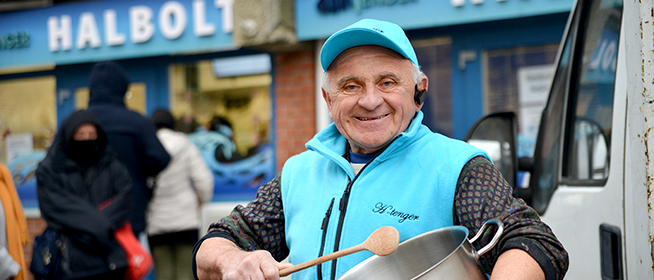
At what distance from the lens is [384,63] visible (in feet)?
5.00

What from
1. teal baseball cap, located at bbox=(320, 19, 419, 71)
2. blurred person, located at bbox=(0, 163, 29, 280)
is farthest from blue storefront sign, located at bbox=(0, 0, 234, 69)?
teal baseball cap, located at bbox=(320, 19, 419, 71)

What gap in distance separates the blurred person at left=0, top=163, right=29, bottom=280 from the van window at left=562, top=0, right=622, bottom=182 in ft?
8.71

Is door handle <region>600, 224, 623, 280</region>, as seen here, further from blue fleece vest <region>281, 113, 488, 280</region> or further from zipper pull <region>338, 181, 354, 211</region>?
zipper pull <region>338, 181, 354, 211</region>

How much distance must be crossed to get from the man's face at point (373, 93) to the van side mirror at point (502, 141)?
90cm

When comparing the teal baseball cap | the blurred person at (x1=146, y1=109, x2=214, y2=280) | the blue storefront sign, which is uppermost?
the blue storefront sign

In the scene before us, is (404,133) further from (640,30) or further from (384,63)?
(640,30)

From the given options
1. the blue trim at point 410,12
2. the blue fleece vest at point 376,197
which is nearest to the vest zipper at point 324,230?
the blue fleece vest at point 376,197

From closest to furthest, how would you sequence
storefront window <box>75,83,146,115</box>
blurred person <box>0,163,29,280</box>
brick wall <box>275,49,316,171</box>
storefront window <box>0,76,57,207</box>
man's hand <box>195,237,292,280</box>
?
1. man's hand <box>195,237,292,280</box>
2. blurred person <box>0,163,29,280</box>
3. brick wall <box>275,49,316,171</box>
4. storefront window <box>75,83,146,115</box>
5. storefront window <box>0,76,57,207</box>

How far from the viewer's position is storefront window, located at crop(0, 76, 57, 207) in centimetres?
715

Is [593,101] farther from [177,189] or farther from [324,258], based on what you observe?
[177,189]

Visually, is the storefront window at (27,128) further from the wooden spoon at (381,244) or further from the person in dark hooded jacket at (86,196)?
the wooden spoon at (381,244)

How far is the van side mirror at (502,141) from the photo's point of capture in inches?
91.3

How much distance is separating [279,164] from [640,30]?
5.05 metres

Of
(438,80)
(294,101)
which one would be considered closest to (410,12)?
(438,80)
